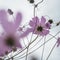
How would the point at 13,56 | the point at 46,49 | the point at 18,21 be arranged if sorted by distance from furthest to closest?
the point at 46,49 < the point at 13,56 < the point at 18,21

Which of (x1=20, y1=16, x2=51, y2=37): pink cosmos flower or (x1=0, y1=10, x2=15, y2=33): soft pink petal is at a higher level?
(x1=0, y1=10, x2=15, y2=33): soft pink petal

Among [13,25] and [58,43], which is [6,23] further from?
[58,43]

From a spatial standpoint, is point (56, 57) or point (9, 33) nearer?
point (9, 33)

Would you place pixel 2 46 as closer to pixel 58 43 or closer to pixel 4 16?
pixel 4 16

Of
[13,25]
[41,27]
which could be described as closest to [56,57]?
[41,27]

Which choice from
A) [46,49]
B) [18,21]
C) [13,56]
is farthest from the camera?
[46,49]

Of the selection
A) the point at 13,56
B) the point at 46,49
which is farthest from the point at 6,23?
the point at 46,49

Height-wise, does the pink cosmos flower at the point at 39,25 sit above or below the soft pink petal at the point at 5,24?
below

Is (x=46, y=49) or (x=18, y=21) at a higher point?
(x=18, y=21)
